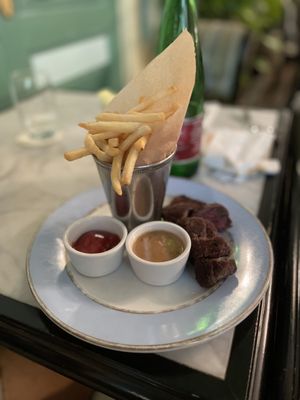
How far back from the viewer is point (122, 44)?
2.26 meters

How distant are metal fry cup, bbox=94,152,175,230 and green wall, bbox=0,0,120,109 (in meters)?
1.06

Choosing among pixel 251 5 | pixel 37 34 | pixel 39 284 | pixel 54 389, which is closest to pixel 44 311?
pixel 39 284

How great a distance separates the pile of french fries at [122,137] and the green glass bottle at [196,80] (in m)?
0.25

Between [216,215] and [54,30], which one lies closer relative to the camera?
[216,215]

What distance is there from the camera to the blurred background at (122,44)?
1458mm

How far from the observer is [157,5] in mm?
2596

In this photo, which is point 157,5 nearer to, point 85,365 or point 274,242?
point 274,242

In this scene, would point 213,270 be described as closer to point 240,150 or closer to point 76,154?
point 76,154

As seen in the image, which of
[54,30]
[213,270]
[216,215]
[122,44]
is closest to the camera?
Answer: [213,270]

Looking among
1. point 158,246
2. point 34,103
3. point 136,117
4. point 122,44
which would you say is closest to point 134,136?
point 136,117

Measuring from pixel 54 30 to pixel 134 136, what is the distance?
1.46 meters

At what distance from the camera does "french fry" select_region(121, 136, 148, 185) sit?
443 mm

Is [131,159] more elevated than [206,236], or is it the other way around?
[131,159]

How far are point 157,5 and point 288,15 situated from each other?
5.08ft
